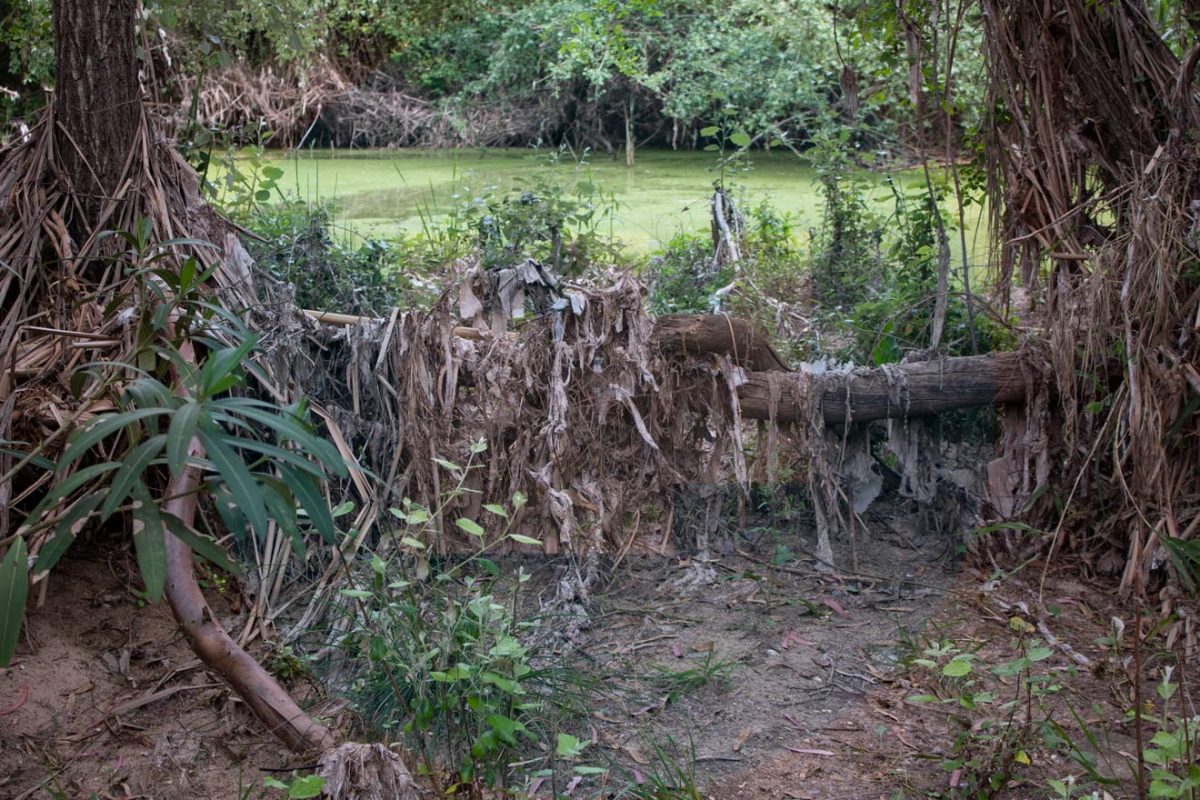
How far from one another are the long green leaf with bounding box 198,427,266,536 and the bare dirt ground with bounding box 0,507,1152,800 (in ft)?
3.45

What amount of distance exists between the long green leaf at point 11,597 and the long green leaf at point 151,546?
9.0 inches

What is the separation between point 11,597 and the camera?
6.75 feet

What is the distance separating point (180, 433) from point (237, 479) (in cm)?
12

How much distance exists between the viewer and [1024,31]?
3.94 meters

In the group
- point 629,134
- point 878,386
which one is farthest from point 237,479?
point 629,134

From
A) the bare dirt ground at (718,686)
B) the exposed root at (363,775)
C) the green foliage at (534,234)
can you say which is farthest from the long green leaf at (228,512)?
the green foliage at (534,234)

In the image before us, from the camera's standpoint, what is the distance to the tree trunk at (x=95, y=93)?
3.58 meters

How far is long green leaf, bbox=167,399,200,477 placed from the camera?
1.82 m

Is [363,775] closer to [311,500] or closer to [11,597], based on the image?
[311,500]

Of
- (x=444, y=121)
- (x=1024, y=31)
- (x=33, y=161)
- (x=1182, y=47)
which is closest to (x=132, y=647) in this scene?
(x=33, y=161)

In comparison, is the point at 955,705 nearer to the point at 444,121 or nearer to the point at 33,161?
the point at 33,161

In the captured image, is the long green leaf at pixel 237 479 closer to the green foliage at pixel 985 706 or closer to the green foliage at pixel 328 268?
the green foliage at pixel 985 706

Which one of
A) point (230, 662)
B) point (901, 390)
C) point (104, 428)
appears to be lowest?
point (230, 662)

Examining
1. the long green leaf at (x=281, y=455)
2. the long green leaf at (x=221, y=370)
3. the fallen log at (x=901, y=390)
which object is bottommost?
the fallen log at (x=901, y=390)
